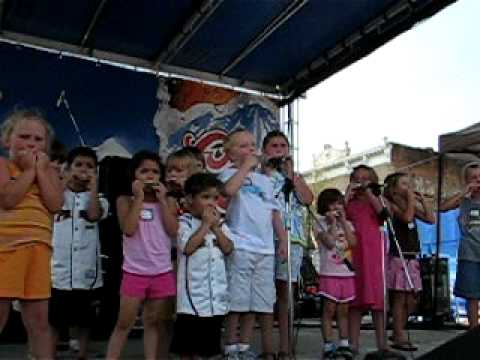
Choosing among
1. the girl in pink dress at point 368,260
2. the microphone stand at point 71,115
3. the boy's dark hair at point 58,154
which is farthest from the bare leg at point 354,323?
the microphone stand at point 71,115

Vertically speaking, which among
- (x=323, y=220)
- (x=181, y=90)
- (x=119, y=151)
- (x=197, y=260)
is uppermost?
(x=181, y=90)

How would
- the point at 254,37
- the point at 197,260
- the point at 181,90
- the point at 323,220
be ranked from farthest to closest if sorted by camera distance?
the point at 181,90, the point at 254,37, the point at 323,220, the point at 197,260

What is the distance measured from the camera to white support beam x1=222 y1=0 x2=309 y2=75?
4.75m

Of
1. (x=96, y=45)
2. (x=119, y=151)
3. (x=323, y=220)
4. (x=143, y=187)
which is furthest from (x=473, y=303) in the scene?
(x=96, y=45)

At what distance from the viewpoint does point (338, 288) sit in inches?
138

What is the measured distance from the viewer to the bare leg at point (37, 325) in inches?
91.8

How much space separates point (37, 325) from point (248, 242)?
3.83 feet

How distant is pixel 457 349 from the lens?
2.32 meters

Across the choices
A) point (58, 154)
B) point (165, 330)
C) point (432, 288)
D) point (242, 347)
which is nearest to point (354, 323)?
point (242, 347)

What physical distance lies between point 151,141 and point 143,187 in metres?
2.70

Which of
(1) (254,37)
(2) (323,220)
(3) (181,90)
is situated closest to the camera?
(2) (323,220)

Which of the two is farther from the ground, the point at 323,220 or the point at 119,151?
the point at 119,151

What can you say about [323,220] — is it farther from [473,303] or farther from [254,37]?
[254,37]

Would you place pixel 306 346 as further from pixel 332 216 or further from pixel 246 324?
pixel 246 324
